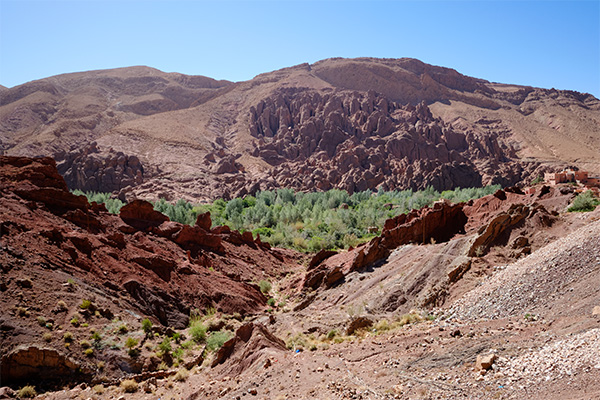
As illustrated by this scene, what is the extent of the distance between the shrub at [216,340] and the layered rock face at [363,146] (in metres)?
78.4

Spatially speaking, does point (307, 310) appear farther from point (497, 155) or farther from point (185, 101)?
point (185, 101)

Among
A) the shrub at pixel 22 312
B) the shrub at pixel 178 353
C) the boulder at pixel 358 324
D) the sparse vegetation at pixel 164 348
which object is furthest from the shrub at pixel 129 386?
the boulder at pixel 358 324

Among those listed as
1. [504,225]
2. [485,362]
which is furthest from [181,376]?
[504,225]

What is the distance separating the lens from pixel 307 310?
20625 millimetres

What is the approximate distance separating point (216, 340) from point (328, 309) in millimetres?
5370

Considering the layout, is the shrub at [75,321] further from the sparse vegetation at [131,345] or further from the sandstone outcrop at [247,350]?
the sandstone outcrop at [247,350]

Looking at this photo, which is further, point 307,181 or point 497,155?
point 497,155

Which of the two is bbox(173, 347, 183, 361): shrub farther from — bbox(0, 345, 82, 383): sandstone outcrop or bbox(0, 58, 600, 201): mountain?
bbox(0, 58, 600, 201): mountain

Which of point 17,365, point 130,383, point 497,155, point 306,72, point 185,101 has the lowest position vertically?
point 130,383

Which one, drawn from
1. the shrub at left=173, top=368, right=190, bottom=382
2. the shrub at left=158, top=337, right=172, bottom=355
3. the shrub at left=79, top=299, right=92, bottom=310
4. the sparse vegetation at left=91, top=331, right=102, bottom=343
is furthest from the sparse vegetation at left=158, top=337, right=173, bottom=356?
the shrub at left=79, top=299, right=92, bottom=310

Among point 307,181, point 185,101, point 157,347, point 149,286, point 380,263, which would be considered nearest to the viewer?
point 157,347

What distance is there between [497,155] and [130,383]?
4471 inches

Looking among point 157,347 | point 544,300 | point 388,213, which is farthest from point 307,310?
point 388,213

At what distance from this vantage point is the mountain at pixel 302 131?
94.4 metres
